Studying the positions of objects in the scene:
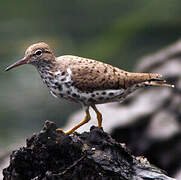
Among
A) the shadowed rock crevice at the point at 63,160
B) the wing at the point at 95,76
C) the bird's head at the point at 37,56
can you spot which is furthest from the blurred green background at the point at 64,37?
the shadowed rock crevice at the point at 63,160

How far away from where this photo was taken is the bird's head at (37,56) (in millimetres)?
10445

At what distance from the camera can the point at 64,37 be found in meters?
28.8

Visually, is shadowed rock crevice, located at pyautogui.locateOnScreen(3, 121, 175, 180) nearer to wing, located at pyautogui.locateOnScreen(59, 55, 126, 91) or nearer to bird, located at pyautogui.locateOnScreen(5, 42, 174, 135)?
bird, located at pyautogui.locateOnScreen(5, 42, 174, 135)

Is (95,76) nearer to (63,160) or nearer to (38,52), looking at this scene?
(38,52)

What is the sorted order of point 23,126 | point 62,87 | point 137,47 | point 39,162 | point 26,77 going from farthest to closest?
1. point 137,47
2. point 26,77
3. point 23,126
4. point 62,87
5. point 39,162

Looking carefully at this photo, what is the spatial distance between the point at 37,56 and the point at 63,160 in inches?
81.8

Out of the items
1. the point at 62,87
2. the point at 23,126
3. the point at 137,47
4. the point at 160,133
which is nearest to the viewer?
the point at 62,87

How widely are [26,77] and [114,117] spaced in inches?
343

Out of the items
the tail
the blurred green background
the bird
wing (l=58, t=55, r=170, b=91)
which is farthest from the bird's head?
the blurred green background

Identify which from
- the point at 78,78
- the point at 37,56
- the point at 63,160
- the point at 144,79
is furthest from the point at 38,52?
the point at 63,160

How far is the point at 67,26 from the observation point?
98.9 feet

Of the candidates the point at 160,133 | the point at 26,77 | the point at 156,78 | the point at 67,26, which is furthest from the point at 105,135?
the point at 67,26

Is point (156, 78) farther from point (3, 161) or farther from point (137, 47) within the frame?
point (137, 47)

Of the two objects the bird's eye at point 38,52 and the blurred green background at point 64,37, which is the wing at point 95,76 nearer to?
the bird's eye at point 38,52
